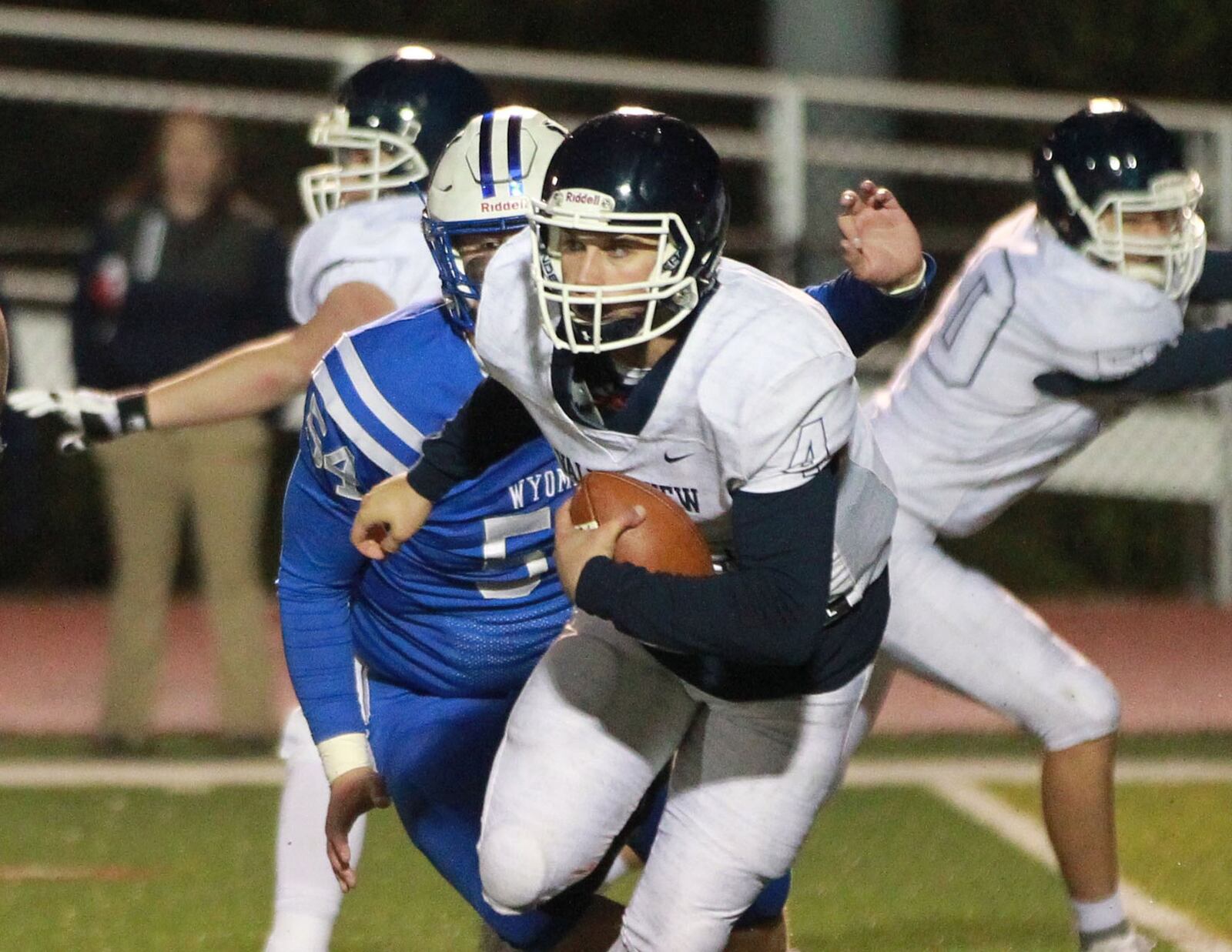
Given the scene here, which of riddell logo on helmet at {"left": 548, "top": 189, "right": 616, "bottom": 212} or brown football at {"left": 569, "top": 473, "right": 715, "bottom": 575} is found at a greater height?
riddell logo on helmet at {"left": 548, "top": 189, "right": 616, "bottom": 212}

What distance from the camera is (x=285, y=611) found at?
11.3 ft

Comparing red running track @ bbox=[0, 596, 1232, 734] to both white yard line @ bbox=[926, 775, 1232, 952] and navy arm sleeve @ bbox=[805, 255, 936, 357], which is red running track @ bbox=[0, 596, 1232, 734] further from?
navy arm sleeve @ bbox=[805, 255, 936, 357]

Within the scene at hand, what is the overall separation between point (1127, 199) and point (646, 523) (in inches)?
63.5

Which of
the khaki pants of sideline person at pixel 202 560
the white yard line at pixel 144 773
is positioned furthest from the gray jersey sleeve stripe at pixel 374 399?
the khaki pants of sideline person at pixel 202 560

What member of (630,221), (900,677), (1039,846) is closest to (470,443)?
(630,221)

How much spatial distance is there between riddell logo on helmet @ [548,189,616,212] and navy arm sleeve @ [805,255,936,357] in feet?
1.95

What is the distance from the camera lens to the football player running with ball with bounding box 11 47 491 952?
13.0ft

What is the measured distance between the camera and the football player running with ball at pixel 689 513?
9.44 feet

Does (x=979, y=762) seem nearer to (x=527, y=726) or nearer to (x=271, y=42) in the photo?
(x=527, y=726)

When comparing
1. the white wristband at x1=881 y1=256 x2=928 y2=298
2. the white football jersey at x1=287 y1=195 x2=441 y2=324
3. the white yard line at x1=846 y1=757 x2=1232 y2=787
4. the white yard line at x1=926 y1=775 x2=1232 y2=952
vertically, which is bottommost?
the white yard line at x1=846 y1=757 x2=1232 y2=787

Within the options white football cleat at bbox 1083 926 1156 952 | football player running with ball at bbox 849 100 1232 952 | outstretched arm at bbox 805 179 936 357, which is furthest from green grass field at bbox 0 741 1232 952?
outstretched arm at bbox 805 179 936 357

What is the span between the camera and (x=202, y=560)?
22.0 feet

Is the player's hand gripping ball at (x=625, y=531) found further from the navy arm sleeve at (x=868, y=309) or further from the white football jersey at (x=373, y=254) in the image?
the white football jersey at (x=373, y=254)

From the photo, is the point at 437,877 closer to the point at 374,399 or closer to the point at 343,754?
the point at 343,754
